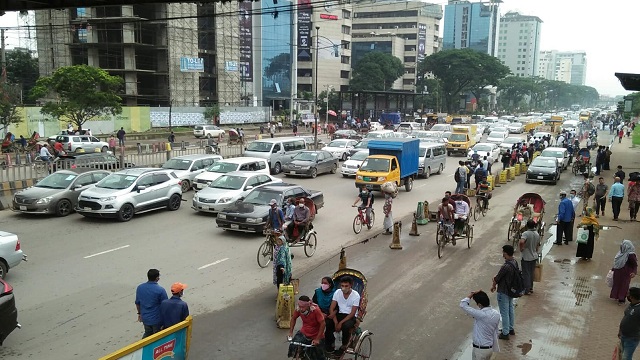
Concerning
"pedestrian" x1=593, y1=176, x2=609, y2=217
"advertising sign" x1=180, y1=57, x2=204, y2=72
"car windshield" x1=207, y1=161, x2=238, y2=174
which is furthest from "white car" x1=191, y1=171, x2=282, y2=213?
"advertising sign" x1=180, y1=57, x2=204, y2=72

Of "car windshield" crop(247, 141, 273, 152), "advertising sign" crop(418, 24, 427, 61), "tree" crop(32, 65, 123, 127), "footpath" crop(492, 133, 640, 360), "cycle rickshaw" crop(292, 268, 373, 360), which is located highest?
"advertising sign" crop(418, 24, 427, 61)

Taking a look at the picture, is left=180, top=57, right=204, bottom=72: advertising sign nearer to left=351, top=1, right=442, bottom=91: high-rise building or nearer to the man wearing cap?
the man wearing cap

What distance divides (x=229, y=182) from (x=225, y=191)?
62 centimetres

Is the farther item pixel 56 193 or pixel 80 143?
pixel 80 143

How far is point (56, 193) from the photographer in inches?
698

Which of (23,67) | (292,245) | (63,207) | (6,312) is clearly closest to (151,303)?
(6,312)

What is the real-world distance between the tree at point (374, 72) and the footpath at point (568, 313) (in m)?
85.2

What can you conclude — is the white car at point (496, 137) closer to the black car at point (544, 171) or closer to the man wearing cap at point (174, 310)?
the black car at point (544, 171)

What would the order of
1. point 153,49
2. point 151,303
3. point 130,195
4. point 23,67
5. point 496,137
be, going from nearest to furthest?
point 151,303
point 130,195
point 496,137
point 153,49
point 23,67

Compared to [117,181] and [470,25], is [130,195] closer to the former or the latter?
[117,181]

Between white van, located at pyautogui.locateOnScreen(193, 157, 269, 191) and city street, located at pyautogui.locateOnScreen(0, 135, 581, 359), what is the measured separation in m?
2.85

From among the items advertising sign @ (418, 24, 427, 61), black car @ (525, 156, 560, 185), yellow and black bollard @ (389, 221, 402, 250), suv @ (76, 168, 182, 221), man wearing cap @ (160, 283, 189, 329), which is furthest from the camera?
advertising sign @ (418, 24, 427, 61)

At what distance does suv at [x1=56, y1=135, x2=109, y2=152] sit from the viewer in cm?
3331

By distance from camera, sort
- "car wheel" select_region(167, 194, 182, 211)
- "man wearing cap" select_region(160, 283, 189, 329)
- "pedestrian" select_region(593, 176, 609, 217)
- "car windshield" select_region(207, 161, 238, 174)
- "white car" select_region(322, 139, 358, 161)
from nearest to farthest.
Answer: "man wearing cap" select_region(160, 283, 189, 329)
"pedestrian" select_region(593, 176, 609, 217)
"car wheel" select_region(167, 194, 182, 211)
"car windshield" select_region(207, 161, 238, 174)
"white car" select_region(322, 139, 358, 161)
